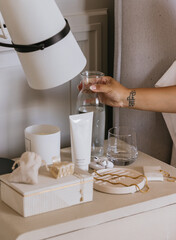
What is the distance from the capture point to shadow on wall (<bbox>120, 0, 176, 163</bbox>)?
47.9 inches

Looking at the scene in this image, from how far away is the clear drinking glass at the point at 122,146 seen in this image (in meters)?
1.03

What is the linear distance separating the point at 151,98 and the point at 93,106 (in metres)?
0.15

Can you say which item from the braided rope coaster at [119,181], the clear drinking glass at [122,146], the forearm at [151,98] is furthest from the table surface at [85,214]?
the forearm at [151,98]

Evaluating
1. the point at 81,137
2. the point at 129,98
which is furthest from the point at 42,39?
the point at 129,98

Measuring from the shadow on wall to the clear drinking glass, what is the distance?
21 centimetres

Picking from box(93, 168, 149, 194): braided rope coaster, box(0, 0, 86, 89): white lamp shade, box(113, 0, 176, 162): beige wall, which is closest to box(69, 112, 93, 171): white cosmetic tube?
box(93, 168, 149, 194): braided rope coaster

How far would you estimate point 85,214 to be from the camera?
0.81 meters

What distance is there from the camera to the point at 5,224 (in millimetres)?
779

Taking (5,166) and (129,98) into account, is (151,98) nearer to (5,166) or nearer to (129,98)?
(129,98)

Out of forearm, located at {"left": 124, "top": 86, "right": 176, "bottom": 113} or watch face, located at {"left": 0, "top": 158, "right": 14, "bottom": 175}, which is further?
forearm, located at {"left": 124, "top": 86, "right": 176, "bottom": 113}

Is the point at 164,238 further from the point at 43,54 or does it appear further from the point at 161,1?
the point at 161,1

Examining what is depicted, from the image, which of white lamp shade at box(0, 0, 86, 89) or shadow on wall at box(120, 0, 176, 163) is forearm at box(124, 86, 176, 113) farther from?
white lamp shade at box(0, 0, 86, 89)

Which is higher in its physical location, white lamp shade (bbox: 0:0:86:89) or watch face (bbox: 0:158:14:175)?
white lamp shade (bbox: 0:0:86:89)

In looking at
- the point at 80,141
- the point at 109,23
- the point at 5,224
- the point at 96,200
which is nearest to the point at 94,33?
the point at 109,23
